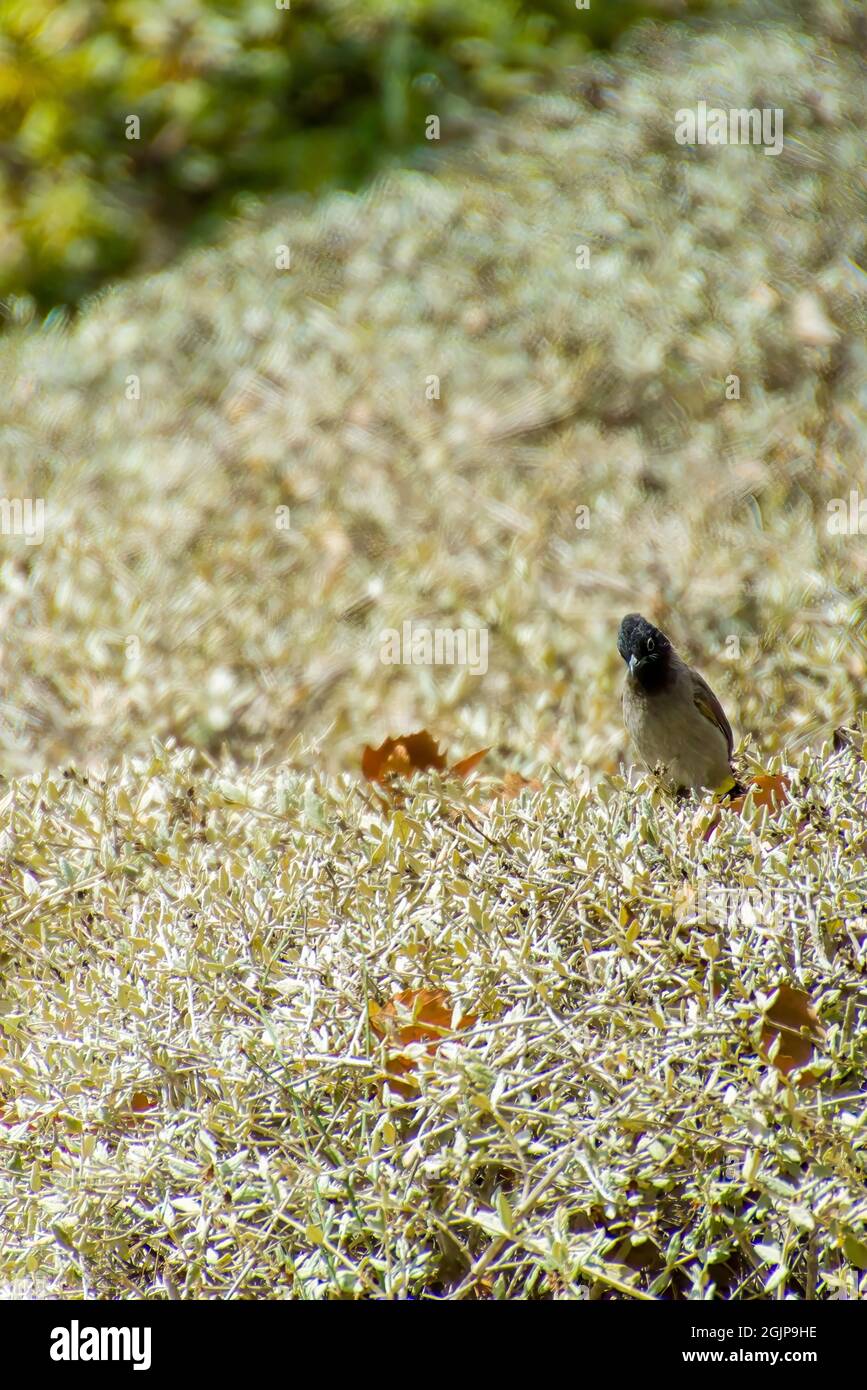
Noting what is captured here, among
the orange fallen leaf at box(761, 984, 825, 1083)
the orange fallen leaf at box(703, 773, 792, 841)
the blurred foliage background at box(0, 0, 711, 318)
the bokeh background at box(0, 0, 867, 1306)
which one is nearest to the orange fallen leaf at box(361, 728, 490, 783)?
the bokeh background at box(0, 0, 867, 1306)

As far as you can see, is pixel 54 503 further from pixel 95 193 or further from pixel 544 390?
pixel 95 193

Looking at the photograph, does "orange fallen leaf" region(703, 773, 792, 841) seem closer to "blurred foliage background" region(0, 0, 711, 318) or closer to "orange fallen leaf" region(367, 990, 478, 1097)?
"orange fallen leaf" region(367, 990, 478, 1097)

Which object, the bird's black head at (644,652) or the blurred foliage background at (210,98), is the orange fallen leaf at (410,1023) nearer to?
the bird's black head at (644,652)

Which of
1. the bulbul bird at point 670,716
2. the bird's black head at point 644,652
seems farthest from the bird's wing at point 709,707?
the bird's black head at point 644,652

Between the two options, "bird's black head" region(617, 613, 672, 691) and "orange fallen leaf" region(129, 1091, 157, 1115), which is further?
"bird's black head" region(617, 613, 672, 691)

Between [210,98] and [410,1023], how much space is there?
7405mm

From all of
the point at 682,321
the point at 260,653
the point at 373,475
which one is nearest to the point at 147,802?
the point at 260,653

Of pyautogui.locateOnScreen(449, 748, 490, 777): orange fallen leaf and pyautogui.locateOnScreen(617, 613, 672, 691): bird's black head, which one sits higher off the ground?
A: pyautogui.locateOnScreen(617, 613, 672, 691): bird's black head

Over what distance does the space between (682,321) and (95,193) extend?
4.78 meters

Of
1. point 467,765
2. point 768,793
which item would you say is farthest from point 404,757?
point 768,793

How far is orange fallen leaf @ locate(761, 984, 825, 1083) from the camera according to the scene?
7.13 feet

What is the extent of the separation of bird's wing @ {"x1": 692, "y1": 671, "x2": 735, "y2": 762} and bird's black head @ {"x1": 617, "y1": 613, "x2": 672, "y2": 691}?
115 millimetres

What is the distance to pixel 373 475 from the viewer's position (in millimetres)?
5188
